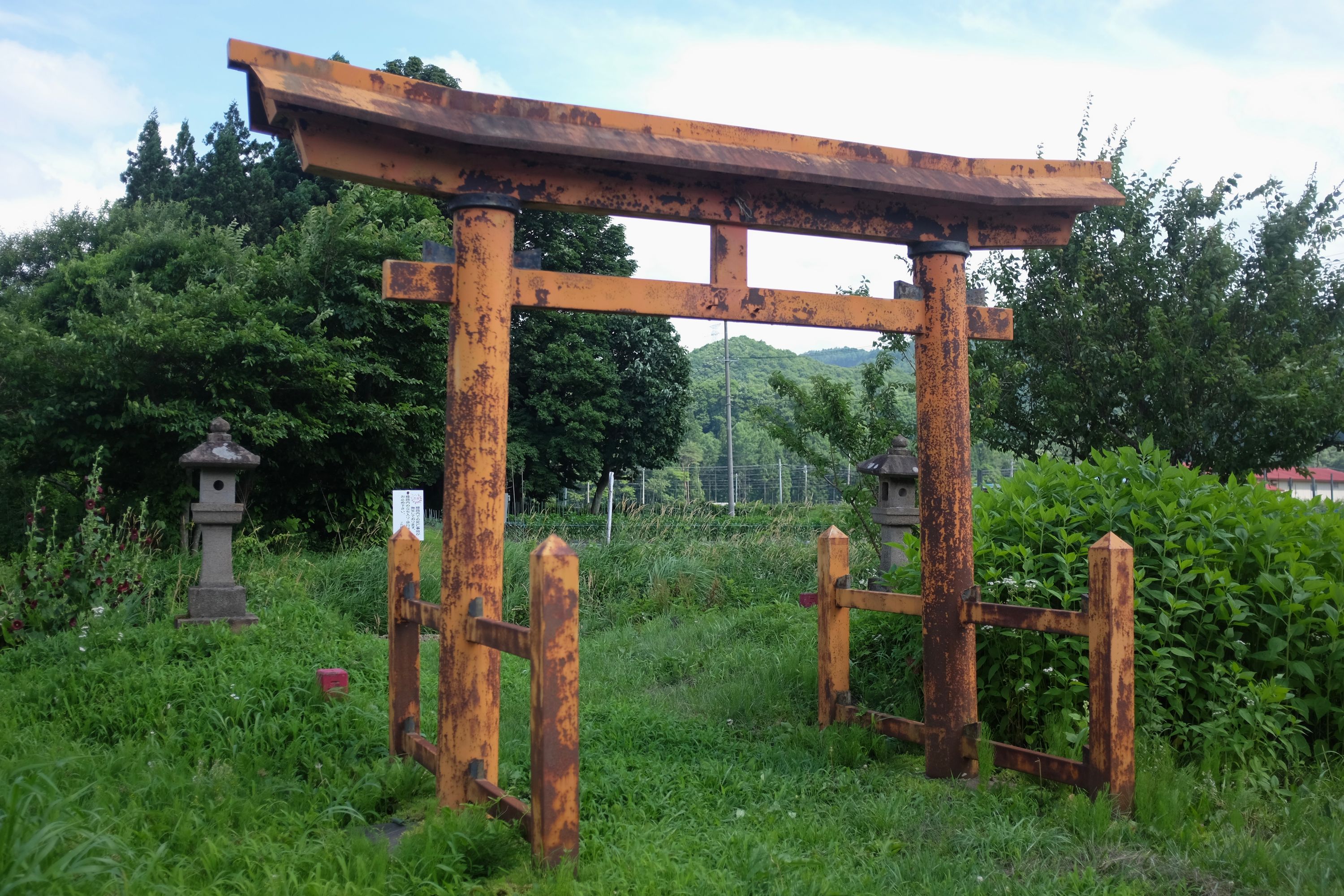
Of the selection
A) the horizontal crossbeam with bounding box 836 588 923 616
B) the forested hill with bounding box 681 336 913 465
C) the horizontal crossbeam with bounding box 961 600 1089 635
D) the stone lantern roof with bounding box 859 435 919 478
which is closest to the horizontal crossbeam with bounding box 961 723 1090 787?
the horizontal crossbeam with bounding box 961 600 1089 635

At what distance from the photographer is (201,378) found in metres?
10.6

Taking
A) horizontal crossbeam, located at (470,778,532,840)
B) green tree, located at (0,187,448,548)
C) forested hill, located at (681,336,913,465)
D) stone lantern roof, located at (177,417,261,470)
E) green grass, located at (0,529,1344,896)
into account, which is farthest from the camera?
forested hill, located at (681,336,913,465)

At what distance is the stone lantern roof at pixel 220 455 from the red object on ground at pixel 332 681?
292cm

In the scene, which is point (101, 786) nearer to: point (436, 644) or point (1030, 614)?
point (1030, 614)

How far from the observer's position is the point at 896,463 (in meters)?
8.08

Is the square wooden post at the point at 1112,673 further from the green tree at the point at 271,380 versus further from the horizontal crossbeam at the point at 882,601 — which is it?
the green tree at the point at 271,380

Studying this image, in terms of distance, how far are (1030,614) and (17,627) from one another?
6659mm

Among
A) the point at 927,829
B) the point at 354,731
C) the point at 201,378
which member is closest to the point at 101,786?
the point at 354,731

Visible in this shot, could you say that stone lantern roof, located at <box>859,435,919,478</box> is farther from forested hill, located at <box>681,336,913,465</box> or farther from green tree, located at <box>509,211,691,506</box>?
forested hill, located at <box>681,336,913,465</box>

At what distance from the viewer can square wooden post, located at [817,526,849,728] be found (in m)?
4.98

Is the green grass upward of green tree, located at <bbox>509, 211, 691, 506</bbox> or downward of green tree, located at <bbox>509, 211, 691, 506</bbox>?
downward

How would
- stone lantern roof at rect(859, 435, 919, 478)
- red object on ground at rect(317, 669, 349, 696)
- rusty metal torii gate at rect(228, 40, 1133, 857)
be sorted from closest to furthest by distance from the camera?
1. rusty metal torii gate at rect(228, 40, 1133, 857)
2. red object on ground at rect(317, 669, 349, 696)
3. stone lantern roof at rect(859, 435, 919, 478)

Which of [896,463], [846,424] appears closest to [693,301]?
[896,463]

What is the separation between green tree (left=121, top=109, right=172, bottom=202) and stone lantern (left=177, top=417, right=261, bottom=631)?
83.7ft
